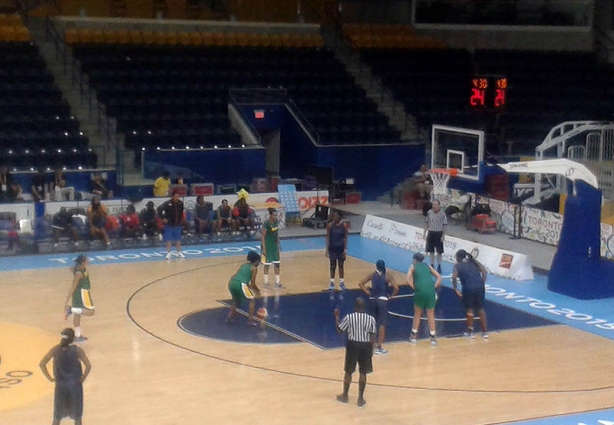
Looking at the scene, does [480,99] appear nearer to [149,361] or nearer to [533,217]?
[533,217]

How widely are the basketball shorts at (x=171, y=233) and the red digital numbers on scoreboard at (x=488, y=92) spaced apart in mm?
9875

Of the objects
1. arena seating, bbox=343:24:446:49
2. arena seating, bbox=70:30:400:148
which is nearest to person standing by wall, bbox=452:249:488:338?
arena seating, bbox=70:30:400:148

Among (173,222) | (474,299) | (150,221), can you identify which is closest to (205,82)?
(150,221)

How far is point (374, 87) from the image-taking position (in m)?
39.6

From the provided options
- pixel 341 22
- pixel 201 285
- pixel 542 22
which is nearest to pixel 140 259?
pixel 201 285

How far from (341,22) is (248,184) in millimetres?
11489

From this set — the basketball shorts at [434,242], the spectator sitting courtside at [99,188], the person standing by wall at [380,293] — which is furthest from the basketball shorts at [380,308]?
the spectator sitting courtside at [99,188]

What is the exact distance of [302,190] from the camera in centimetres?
3234

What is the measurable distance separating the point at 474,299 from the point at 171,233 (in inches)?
358

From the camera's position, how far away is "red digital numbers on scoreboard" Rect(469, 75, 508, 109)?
30.4 meters

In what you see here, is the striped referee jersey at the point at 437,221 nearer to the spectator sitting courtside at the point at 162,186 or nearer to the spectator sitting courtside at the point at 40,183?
the spectator sitting courtside at the point at 162,186

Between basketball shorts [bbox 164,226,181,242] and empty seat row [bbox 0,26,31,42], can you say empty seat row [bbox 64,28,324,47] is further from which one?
basketball shorts [bbox 164,226,181,242]

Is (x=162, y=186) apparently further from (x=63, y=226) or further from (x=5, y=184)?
(x=5, y=184)

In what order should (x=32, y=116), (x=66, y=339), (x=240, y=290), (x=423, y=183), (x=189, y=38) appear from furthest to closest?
(x=189, y=38), (x=423, y=183), (x=32, y=116), (x=240, y=290), (x=66, y=339)
